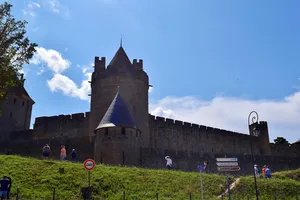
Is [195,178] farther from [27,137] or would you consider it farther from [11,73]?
[27,137]

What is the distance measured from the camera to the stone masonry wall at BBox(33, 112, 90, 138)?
105ft

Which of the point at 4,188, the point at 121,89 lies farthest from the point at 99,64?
the point at 4,188

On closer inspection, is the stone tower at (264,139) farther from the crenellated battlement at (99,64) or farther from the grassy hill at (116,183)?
the grassy hill at (116,183)

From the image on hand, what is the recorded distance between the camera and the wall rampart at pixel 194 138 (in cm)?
3253

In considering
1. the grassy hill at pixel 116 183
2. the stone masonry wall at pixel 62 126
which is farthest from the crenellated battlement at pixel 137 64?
the grassy hill at pixel 116 183

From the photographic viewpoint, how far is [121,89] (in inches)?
1138

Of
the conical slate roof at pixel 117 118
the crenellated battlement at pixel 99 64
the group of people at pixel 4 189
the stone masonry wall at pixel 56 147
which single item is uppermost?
the crenellated battlement at pixel 99 64

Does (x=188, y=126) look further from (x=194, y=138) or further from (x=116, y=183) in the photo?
(x=116, y=183)

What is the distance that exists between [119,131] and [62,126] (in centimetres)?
1262

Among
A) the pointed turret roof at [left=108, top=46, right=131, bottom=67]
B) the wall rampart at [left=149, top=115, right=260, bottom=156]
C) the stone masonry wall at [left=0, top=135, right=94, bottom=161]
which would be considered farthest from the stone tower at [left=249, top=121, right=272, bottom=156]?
the stone masonry wall at [left=0, top=135, right=94, bottom=161]

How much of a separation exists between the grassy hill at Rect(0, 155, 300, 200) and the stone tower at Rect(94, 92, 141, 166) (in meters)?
3.49

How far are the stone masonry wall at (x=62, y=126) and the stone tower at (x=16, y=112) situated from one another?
1547 mm

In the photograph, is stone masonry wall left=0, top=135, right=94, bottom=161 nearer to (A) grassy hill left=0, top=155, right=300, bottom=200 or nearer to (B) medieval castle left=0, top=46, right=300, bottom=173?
(B) medieval castle left=0, top=46, right=300, bottom=173

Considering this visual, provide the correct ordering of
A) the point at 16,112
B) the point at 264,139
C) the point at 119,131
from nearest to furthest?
the point at 119,131 → the point at 16,112 → the point at 264,139
